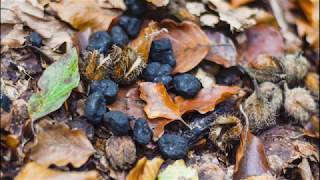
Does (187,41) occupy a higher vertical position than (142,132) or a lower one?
higher

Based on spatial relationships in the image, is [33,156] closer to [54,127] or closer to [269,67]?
[54,127]

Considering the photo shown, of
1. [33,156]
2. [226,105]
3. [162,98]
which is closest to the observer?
[33,156]

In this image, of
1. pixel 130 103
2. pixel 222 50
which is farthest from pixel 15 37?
pixel 222 50

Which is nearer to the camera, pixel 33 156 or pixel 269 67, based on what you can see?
pixel 33 156

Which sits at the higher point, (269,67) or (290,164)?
(269,67)

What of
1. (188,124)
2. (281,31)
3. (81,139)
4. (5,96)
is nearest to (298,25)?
(281,31)

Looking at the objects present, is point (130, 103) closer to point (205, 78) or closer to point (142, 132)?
point (142, 132)

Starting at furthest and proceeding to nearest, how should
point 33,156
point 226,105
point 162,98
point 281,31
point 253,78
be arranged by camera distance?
1. point 281,31
2. point 253,78
3. point 226,105
4. point 162,98
5. point 33,156
